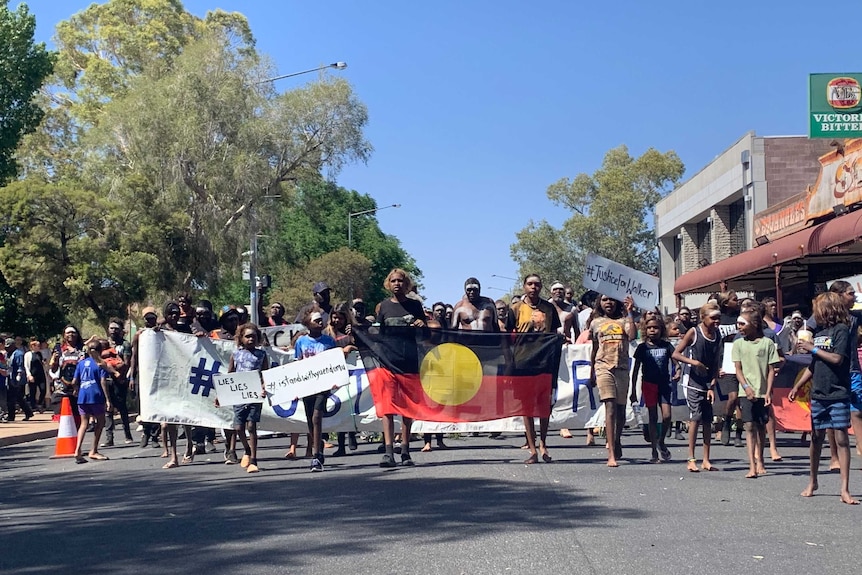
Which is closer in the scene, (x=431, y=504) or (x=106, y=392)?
(x=431, y=504)

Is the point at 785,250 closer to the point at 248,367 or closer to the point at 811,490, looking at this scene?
the point at 248,367

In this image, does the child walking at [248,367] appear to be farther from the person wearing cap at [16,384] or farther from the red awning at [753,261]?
the red awning at [753,261]

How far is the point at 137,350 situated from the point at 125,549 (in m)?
7.25

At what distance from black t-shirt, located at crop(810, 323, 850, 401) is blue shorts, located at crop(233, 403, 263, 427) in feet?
19.2

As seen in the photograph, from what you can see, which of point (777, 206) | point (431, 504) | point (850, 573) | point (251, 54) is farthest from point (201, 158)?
point (850, 573)

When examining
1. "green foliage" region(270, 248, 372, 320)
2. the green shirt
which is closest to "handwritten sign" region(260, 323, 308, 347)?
the green shirt

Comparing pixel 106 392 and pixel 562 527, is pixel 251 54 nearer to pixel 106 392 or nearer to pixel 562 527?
pixel 106 392

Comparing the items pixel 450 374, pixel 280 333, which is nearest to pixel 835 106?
pixel 280 333

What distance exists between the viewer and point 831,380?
9492 millimetres

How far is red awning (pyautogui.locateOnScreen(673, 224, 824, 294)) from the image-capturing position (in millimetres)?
24781

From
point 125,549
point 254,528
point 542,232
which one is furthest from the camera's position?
point 542,232

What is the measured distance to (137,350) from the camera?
48.2 ft

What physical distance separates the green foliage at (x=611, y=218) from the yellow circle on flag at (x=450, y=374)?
63.8 meters

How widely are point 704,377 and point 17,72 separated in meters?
23.0
